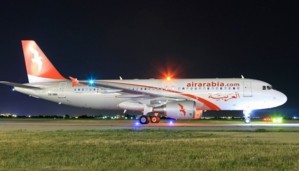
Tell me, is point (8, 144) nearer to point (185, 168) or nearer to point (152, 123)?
point (185, 168)

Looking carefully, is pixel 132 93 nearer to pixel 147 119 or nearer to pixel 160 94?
pixel 160 94

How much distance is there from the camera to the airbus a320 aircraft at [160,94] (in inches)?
1793

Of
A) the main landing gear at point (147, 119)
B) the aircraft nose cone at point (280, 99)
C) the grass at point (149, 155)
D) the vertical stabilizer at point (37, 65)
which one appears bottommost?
the grass at point (149, 155)

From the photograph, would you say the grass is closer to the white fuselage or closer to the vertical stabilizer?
the white fuselage

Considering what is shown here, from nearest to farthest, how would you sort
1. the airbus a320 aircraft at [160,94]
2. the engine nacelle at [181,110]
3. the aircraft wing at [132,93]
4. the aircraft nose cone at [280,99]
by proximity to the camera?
the engine nacelle at [181,110] < the airbus a320 aircraft at [160,94] < the aircraft nose cone at [280,99] < the aircraft wing at [132,93]

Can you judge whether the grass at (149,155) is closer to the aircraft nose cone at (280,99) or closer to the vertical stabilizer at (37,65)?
the aircraft nose cone at (280,99)

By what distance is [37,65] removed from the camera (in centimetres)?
5478

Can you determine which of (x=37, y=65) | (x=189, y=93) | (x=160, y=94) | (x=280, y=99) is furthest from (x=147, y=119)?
(x=37, y=65)

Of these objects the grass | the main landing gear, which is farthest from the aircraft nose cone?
the grass

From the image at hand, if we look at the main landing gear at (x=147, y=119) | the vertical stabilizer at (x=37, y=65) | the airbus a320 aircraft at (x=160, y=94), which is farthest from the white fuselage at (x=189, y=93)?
the vertical stabilizer at (x=37, y=65)

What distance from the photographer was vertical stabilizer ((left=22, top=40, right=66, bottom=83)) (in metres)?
54.1

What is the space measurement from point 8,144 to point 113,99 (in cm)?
2827

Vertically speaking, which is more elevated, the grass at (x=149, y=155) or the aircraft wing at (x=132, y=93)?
the aircraft wing at (x=132, y=93)

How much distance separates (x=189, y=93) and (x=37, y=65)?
1852 centimetres
